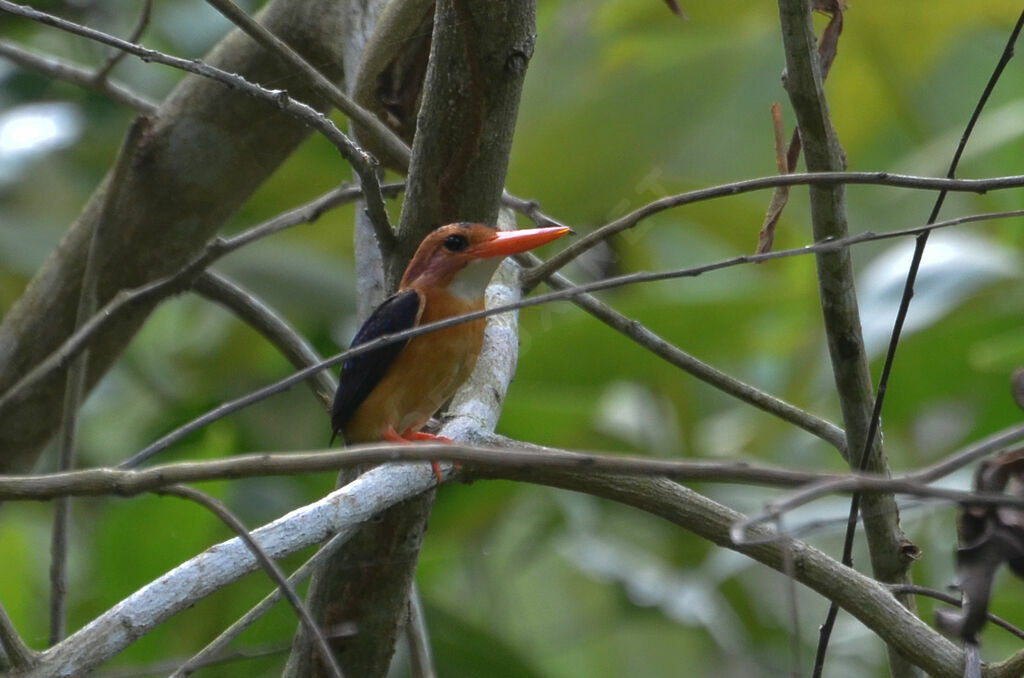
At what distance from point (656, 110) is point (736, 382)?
3.27m

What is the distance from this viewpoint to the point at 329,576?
7.66 feet

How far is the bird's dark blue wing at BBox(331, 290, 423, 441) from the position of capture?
2.62m

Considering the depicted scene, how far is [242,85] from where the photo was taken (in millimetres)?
1871

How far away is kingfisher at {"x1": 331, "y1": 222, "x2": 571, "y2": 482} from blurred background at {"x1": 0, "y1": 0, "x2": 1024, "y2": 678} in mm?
902

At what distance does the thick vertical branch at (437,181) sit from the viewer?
2016 mm

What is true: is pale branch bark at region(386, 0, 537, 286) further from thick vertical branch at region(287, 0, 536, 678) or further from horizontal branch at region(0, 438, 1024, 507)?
horizontal branch at region(0, 438, 1024, 507)

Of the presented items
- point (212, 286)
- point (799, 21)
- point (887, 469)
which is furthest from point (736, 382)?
point (212, 286)

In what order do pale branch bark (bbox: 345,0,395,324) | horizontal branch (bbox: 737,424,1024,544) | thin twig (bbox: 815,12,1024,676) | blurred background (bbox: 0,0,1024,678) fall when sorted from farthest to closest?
blurred background (bbox: 0,0,1024,678) < pale branch bark (bbox: 345,0,395,324) < thin twig (bbox: 815,12,1024,676) < horizontal branch (bbox: 737,424,1024,544)

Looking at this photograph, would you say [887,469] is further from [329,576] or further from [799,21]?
[329,576]

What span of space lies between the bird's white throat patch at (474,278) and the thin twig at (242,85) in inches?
19.2

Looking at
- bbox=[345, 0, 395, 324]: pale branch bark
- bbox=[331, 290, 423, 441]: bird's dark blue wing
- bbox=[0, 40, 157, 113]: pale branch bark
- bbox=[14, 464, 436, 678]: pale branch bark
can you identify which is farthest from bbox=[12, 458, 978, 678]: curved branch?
bbox=[0, 40, 157, 113]: pale branch bark

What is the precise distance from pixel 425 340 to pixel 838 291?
99 cm

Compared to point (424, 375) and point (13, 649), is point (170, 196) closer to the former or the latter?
point (424, 375)

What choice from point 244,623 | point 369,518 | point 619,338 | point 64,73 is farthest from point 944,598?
point 619,338
